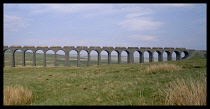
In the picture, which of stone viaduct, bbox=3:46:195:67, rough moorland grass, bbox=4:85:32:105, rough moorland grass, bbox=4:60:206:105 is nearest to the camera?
rough moorland grass, bbox=4:85:32:105

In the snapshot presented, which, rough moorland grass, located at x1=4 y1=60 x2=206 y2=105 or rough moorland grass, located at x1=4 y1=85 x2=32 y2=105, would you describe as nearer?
rough moorland grass, located at x1=4 y1=85 x2=32 y2=105

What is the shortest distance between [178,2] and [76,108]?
9.20 ft

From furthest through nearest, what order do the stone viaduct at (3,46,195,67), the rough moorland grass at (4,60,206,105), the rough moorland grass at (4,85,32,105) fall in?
the stone viaduct at (3,46,195,67) < the rough moorland grass at (4,60,206,105) < the rough moorland grass at (4,85,32,105)

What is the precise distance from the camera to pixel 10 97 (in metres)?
6.78

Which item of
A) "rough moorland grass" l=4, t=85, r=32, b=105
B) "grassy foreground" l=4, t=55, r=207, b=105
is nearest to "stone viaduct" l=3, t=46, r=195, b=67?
"grassy foreground" l=4, t=55, r=207, b=105

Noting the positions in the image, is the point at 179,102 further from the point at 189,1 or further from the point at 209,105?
Result: the point at 189,1

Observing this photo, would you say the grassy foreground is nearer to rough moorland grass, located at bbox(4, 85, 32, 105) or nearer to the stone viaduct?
rough moorland grass, located at bbox(4, 85, 32, 105)

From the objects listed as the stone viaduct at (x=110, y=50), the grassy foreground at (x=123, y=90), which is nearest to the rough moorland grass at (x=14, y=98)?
the grassy foreground at (x=123, y=90)

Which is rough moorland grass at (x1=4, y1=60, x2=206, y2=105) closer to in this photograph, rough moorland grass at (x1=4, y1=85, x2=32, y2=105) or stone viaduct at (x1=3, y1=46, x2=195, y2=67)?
rough moorland grass at (x1=4, y1=85, x2=32, y2=105)

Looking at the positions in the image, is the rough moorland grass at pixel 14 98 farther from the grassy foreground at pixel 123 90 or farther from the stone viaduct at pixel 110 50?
the stone viaduct at pixel 110 50

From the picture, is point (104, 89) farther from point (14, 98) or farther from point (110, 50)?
point (110, 50)

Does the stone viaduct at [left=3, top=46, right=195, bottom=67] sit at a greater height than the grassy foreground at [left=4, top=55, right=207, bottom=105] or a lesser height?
greater

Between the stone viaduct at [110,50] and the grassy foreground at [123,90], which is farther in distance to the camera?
the stone viaduct at [110,50]

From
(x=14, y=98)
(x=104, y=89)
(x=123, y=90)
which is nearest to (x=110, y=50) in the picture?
(x=104, y=89)
